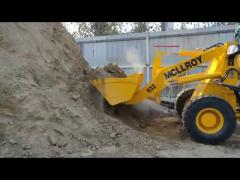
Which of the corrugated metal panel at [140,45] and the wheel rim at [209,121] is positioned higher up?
the corrugated metal panel at [140,45]

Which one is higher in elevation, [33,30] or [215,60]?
[33,30]

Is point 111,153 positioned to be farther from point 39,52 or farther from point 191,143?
point 39,52

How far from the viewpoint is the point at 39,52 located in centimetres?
723

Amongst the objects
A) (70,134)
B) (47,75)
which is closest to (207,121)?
(70,134)

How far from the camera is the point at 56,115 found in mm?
6125

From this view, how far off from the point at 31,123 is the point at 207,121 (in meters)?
3.23

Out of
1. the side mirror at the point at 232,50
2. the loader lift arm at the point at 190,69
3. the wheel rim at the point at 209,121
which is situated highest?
the side mirror at the point at 232,50

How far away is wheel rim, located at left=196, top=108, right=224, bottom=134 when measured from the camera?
22.6ft

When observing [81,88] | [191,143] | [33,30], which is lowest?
[191,143]

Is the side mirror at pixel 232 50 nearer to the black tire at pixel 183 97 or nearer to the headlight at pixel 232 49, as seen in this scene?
the headlight at pixel 232 49

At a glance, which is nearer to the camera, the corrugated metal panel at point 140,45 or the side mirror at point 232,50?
the side mirror at point 232,50

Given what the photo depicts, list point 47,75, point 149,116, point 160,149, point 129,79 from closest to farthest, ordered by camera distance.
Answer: point 160,149, point 47,75, point 129,79, point 149,116

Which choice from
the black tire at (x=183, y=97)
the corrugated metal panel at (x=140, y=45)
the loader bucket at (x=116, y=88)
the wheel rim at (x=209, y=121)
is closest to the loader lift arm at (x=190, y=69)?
the loader bucket at (x=116, y=88)

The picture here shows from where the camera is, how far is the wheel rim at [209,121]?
6.89 metres
